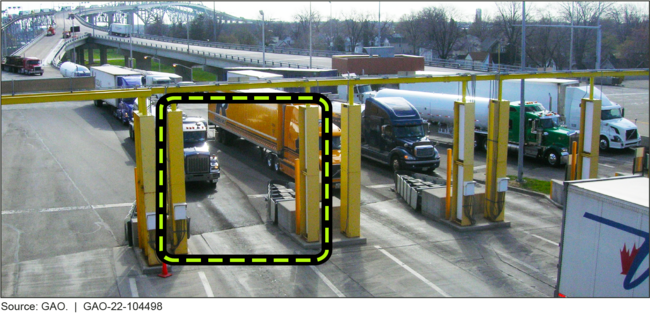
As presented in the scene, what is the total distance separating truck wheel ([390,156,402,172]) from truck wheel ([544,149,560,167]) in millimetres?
6835

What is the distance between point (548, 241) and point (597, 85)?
22.6 meters

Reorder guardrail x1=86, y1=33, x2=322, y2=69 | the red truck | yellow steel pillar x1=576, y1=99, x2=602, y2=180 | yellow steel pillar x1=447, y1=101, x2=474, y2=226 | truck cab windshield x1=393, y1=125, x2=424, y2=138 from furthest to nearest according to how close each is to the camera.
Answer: the red truck < guardrail x1=86, y1=33, x2=322, y2=69 < truck cab windshield x1=393, y1=125, x2=424, y2=138 < yellow steel pillar x1=576, y1=99, x2=602, y2=180 < yellow steel pillar x1=447, y1=101, x2=474, y2=226

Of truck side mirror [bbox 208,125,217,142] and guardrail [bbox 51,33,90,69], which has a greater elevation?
guardrail [bbox 51,33,90,69]

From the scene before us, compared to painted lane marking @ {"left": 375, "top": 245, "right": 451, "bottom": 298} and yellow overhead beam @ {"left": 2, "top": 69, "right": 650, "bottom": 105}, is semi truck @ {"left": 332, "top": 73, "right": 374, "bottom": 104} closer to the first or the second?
yellow overhead beam @ {"left": 2, "top": 69, "right": 650, "bottom": 105}

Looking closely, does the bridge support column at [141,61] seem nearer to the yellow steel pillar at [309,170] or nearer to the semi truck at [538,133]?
the semi truck at [538,133]

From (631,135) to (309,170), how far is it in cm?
1991

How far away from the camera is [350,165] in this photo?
43.8ft

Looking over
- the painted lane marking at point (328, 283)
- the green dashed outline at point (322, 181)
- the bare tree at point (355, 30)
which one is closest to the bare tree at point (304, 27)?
the bare tree at point (355, 30)

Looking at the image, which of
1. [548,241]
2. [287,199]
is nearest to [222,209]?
[287,199]

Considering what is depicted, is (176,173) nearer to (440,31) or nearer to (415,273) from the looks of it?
(415,273)

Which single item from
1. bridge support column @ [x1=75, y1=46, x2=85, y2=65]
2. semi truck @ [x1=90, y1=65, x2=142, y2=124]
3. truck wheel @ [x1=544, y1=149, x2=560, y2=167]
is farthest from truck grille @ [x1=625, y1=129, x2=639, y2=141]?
bridge support column @ [x1=75, y1=46, x2=85, y2=65]

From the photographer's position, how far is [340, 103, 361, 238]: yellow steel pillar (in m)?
13.2

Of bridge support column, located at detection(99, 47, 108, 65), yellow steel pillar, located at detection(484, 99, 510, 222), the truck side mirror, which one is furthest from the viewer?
bridge support column, located at detection(99, 47, 108, 65)

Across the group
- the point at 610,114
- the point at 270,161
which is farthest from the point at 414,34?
the point at 270,161
